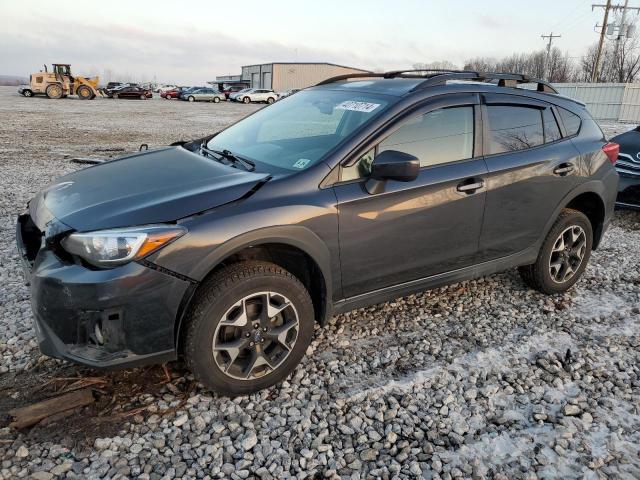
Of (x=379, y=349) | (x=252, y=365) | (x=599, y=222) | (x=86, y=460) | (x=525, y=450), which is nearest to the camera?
(x=86, y=460)

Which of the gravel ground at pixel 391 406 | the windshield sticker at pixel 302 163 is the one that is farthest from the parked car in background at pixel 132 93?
the windshield sticker at pixel 302 163

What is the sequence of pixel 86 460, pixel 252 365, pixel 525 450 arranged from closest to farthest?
1. pixel 86 460
2. pixel 525 450
3. pixel 252 365

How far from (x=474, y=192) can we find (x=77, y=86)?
1640 inches

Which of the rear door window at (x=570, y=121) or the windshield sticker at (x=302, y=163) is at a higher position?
the rear door window at (x=570, y=121)

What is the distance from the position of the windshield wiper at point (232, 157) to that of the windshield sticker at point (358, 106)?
31.1 inches

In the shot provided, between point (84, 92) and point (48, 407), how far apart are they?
135ft

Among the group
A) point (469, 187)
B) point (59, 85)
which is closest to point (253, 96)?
point (59, 85)

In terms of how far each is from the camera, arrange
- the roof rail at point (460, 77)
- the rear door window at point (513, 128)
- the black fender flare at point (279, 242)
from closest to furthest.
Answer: the black fender flare at point (279, 242), the roof rail at point (460, 77), the rear door window at point (513, 128)

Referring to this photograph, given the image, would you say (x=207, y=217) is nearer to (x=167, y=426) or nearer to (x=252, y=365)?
(x=252, y=365)

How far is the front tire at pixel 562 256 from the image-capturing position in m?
4.16

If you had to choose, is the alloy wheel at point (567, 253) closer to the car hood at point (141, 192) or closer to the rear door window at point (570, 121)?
the rear door window at point (570, 121)

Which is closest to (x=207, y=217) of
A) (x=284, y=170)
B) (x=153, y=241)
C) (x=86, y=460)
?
(x=153, y=241)

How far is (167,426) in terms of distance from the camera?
2656 millimetres

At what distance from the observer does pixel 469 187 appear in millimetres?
3451
